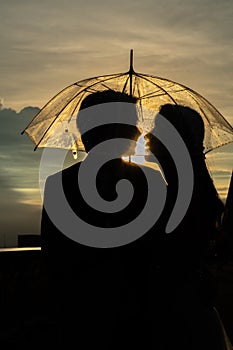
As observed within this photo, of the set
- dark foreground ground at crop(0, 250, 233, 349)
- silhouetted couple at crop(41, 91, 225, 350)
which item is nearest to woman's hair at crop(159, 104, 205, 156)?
silhouetted couple at crop(41, 91, 225, 350)

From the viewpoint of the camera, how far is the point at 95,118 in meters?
3.40

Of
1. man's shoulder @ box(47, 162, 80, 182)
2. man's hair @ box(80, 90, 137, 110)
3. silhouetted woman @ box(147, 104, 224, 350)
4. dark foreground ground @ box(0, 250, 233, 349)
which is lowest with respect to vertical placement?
dark foreground ground @ box(0, 250, 233, 349)

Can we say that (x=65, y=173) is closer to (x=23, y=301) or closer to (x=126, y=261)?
(x=126, y=261)

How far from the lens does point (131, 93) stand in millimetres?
6406

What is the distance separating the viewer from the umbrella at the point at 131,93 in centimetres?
653

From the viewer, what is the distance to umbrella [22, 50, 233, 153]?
21.4 feet

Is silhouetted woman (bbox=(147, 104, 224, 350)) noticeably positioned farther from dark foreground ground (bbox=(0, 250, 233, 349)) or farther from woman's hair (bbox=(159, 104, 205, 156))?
dark foreground ground (bbox=(0, 250, 233, 349))

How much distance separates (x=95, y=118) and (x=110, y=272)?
87 cm

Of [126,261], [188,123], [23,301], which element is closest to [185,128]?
[188,123]

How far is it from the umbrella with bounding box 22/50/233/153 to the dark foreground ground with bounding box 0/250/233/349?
1669 mm

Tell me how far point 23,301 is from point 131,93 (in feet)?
10.8

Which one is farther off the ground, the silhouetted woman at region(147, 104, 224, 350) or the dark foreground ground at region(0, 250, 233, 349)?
the silhouetted woman at region(147, 104, 224, 350)

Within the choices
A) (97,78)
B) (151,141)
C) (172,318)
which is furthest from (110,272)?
(97,78)

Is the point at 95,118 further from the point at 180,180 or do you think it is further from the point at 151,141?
the point at 180,180
